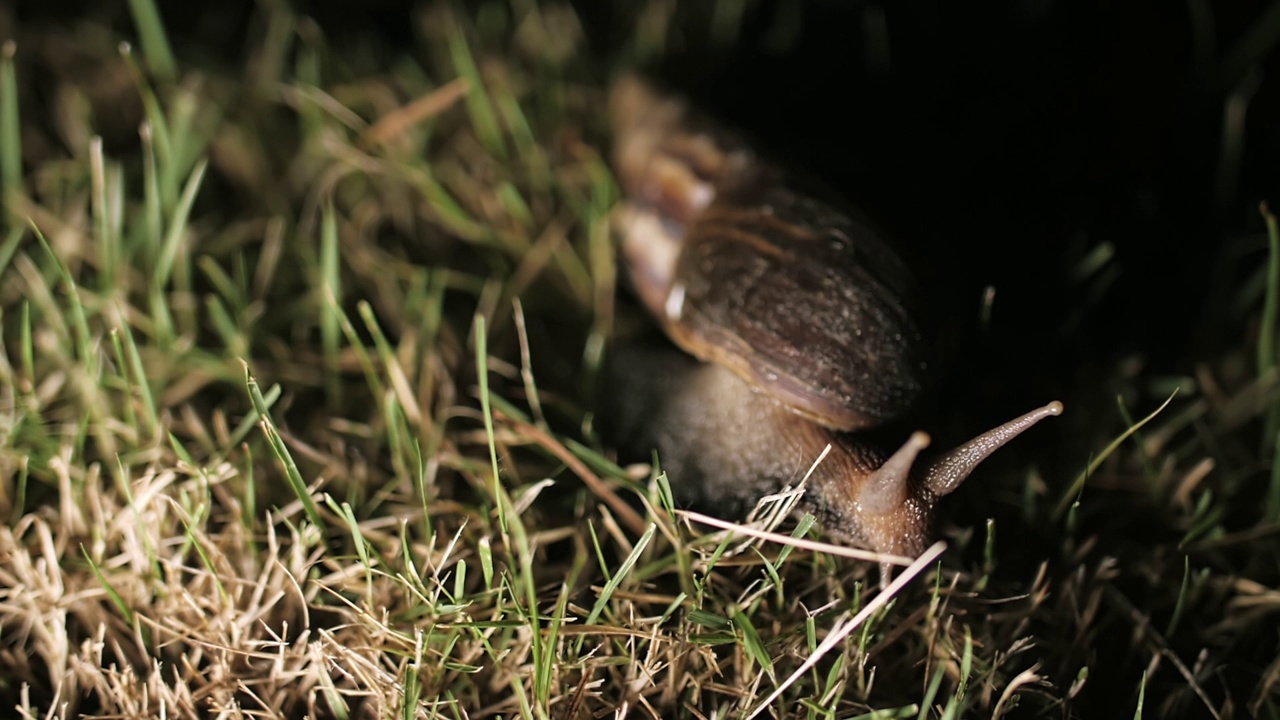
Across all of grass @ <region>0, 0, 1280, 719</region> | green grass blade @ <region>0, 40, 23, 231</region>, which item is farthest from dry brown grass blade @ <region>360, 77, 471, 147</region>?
green grass blade @ <region>0, 40, 23, 231</region>

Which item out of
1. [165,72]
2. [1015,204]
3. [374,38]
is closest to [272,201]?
[165,72]

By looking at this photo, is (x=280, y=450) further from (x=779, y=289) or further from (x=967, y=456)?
(x=967, y=456)

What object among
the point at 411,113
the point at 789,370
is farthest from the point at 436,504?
the point at 411,113

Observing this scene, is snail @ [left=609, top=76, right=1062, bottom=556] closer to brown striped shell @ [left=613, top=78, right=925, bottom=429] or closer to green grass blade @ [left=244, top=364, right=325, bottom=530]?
brown striped shell @ [left=613, top=78, right=925, bottom=429]

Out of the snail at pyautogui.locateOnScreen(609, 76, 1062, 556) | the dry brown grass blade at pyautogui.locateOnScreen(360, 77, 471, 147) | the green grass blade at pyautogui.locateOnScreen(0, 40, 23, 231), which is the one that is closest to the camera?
the snail at pyautogui.locateOnScreen(609, 76, 1062, 556)

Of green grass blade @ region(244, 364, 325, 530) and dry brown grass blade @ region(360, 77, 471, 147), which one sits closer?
green grass blade @ region(244, 364, 325, 530)

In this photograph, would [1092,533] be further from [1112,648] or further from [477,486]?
[477,486]
